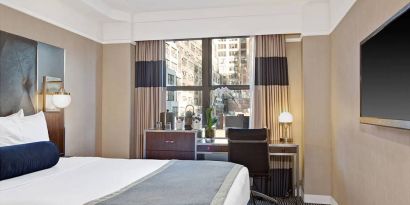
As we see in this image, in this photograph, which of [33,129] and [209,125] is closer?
[33,129]

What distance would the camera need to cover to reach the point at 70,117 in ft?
12.7

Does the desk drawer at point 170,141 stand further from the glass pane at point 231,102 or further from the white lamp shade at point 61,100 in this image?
the white lamp shade at point 61,100

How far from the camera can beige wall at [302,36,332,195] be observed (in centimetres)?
392

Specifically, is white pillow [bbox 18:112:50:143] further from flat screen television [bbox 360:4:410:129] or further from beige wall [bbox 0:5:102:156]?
flat screen television [bbox 360:4:410:129]

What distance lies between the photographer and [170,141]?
421 centimetres

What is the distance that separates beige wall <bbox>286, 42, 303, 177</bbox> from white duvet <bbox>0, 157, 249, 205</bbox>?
1.94m

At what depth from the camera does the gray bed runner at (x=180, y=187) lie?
1674 millimetres

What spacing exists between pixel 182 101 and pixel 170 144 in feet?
2.88

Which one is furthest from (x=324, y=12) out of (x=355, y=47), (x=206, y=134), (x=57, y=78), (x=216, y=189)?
(x=57, y=78)

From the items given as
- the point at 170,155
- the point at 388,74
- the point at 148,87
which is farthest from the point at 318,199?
the point at 148,87

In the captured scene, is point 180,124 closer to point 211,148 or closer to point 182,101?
point 182,101

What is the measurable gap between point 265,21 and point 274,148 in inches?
71.0

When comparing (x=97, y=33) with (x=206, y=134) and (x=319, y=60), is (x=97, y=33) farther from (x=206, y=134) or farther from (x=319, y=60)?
(x=319, y=60)

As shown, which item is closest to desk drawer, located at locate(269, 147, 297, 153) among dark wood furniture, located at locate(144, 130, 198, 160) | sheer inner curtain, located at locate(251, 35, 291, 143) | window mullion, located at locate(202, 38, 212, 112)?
sheer inner curtain, located at locate(251, 35, 291, 143)
